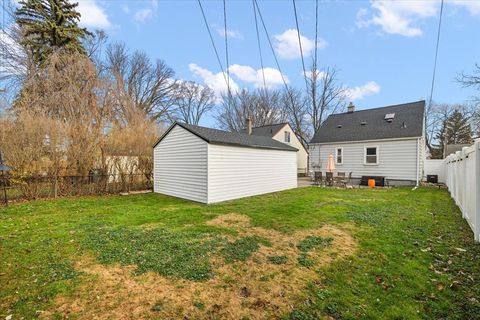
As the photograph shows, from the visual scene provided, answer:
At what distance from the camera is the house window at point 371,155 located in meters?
15.4

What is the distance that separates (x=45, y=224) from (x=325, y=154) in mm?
16818

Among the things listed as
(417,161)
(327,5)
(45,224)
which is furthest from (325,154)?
(45,224)

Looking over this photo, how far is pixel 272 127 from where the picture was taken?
25125 mm

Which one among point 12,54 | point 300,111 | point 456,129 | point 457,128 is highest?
point 300,111

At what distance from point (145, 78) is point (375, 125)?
994 inches

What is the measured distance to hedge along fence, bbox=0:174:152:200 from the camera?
871 centimetres

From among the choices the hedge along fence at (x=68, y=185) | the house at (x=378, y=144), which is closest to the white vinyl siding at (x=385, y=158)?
the house at (x=378, y=144)

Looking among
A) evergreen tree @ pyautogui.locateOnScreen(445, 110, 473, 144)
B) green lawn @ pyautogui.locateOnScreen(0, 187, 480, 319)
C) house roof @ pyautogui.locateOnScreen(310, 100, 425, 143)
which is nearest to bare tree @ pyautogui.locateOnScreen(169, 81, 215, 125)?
house roof @ pyautogui.locateOnScreen(310, 100, 425, 143)

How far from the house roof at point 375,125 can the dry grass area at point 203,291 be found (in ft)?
45.0

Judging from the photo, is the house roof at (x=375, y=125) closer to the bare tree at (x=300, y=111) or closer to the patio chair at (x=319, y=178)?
the patio chair at (x=319, y=178)

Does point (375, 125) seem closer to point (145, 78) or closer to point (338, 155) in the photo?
point (338, 155)

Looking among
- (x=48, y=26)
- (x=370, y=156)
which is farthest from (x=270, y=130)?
(x=48, y=26)

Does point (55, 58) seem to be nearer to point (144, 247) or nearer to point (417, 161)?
point (144, 247)

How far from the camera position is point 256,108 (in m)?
33.5
